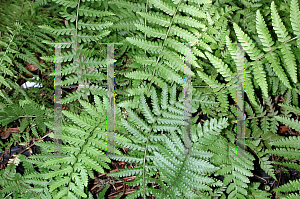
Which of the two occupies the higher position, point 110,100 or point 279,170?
point 110,100

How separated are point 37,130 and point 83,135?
3.56 ft

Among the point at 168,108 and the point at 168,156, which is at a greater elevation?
the point at 168,108

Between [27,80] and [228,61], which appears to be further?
[27,80]

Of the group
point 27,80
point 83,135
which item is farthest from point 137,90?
point 27,80

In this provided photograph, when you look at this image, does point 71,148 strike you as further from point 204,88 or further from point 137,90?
point 204,88

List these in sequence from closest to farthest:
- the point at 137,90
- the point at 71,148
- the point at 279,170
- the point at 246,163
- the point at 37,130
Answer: the point at 71,148
the point at 246,163
the point at 137,90
the point at 279,170
the point at 37,130

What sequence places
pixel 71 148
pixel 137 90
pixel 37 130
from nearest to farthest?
pixel 71 148
pixel 137 90
pixel 37 130

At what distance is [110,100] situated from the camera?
2.12 meters

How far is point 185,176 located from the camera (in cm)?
180

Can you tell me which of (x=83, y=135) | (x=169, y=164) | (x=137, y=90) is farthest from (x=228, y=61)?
(x=83, y=135)

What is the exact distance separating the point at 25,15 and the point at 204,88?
234 cm

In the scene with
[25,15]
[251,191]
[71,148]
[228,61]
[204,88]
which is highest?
[25,15]

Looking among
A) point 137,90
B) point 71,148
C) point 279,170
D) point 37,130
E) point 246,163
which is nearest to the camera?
point 71,148

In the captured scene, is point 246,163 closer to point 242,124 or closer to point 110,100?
point 242,124
